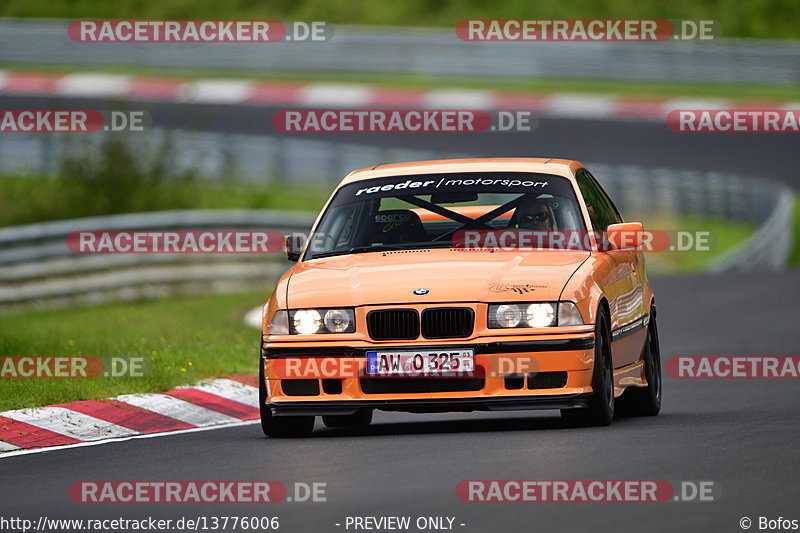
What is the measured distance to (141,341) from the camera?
1580cm

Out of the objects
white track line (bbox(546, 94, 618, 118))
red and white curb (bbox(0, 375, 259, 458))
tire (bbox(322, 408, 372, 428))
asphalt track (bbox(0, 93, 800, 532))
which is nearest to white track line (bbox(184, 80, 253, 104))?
white track line (bbox(546, 94, 618, 118))

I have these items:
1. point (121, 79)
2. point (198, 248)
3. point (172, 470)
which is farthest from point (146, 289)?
point (121, 79)

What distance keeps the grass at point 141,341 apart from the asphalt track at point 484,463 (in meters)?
1.47

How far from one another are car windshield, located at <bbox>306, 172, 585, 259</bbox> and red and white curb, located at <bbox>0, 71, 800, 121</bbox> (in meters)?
23.9

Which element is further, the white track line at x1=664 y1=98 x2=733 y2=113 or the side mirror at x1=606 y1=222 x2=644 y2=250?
the white track line at x1=664 y1=98 x2=733 y2=113

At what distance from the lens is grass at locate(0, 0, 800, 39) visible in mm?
43812

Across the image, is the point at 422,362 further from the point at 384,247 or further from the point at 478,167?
the point at 478,167

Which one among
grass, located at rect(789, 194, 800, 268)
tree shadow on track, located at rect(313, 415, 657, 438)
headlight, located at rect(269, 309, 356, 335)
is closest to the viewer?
headlight, located at rect(269, 309, 356, 335)

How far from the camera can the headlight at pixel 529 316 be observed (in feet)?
32.6

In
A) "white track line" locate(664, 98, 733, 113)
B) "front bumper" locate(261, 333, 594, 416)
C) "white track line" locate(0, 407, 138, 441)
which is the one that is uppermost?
"white track line" locate(664, 98, 733, 113)

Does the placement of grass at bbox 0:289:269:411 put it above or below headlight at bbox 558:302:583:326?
below

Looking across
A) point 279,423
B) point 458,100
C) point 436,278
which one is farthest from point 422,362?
point 458,100

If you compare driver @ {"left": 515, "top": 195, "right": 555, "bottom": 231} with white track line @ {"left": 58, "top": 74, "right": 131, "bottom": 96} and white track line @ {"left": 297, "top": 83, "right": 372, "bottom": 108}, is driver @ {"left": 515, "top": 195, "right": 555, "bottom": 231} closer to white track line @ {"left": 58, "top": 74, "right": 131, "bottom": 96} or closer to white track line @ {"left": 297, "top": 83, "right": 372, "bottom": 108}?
white track line @ {"left": 297, "top": 83, "right": 372, "bottom": 108}

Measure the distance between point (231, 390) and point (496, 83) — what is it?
1051 inches
